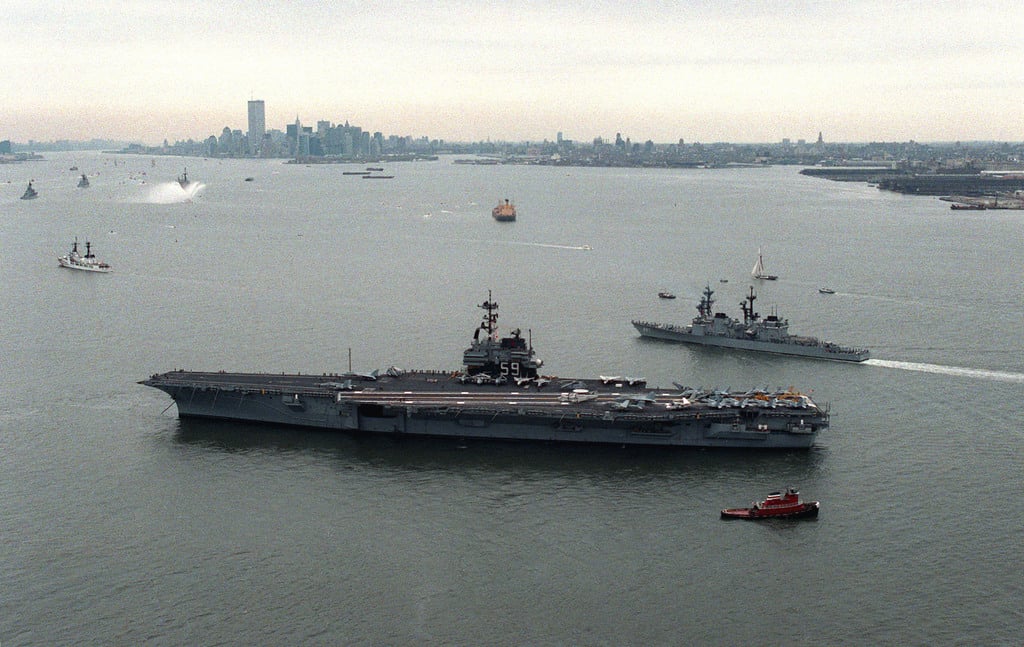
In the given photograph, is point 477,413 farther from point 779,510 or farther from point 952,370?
point 952,370

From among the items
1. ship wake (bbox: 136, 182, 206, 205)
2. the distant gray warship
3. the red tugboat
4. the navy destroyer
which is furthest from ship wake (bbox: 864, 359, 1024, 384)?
ship wake (bbox: 136, 182, 206, 205)

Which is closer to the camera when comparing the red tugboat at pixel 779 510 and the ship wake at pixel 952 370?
the red tugboat at pixel 779 510

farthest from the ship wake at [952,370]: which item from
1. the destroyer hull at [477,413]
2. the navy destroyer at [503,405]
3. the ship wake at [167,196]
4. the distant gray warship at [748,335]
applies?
the ship wake at [167,196]

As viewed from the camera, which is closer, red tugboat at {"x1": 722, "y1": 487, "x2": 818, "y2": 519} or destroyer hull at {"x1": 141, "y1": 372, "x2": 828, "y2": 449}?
red tugboat at {"x1": 722, "y1": 487, "x2": 818, "y2": 519}

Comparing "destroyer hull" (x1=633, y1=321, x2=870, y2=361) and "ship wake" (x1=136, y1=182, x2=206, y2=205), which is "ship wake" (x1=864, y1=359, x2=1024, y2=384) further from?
"ship wake" (x1=136, y1=182, x2=206, y2=205)

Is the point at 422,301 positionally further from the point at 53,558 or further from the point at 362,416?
the point at 53,558

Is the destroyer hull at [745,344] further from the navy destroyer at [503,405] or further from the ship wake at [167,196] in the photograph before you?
the ship wake at [167,196]
